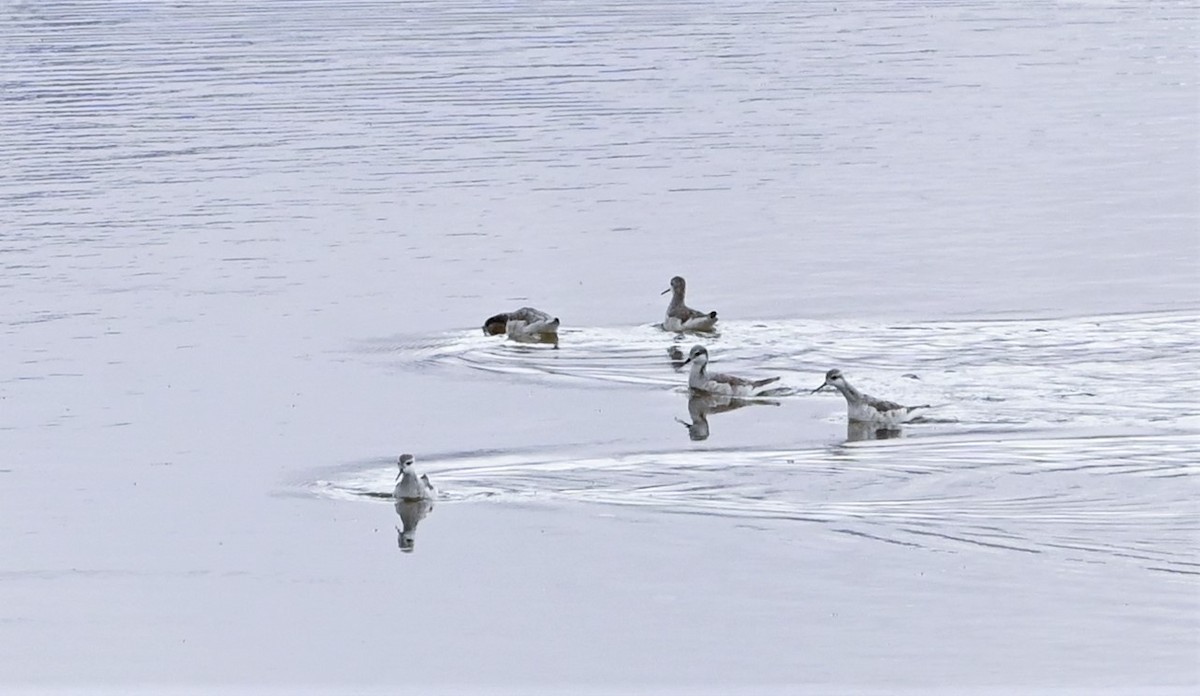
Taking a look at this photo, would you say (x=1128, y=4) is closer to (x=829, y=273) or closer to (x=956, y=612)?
(x=829, y=273)

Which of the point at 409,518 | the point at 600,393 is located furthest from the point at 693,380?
the point at 409,518

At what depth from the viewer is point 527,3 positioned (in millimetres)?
70188

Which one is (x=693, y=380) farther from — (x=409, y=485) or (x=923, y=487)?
(x=409, y=485)

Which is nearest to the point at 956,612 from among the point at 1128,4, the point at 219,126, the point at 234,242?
the point at 234,242

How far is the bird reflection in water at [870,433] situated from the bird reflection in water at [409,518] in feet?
12.7

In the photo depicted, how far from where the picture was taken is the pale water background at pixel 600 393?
42.4 ft

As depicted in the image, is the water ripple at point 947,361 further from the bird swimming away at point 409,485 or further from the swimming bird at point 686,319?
the bird swimming away at point 409,485

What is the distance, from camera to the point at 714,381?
63.6 feet

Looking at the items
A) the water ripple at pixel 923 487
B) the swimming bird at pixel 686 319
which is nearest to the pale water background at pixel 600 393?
the water ripple at pixel 923 487

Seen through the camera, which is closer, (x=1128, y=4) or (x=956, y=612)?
(x=956, y=612)

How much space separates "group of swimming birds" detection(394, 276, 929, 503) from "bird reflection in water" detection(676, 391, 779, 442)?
5cm

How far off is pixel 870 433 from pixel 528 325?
5188 mm

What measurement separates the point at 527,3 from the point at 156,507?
183 feet

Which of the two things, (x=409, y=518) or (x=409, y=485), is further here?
(x=409, y=485)
